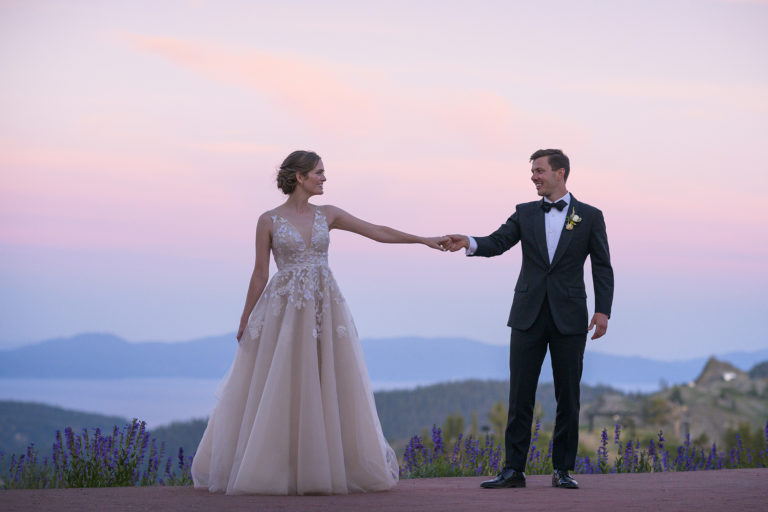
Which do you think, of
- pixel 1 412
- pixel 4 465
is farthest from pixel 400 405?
pixel 4 465

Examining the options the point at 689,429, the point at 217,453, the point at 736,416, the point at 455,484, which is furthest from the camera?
the point at 736,416

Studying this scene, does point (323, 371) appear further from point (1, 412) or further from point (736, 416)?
point (1, 412)

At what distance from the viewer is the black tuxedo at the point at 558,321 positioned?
24.2 feet

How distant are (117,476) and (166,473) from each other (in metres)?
0.59

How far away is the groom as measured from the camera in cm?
737

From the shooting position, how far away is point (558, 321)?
731 centimetres


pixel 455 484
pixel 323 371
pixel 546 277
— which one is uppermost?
pixel 546 277

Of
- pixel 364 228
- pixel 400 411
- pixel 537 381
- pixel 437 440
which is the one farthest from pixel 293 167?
pixel 400 411

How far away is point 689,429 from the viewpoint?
2188cm

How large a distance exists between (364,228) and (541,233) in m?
1.49

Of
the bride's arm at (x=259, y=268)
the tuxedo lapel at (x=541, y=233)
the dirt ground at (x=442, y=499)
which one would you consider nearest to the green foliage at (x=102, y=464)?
the dirt ground at (x=442, y=499)

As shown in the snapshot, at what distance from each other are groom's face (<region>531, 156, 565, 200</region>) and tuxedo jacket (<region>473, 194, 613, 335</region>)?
0.15 m

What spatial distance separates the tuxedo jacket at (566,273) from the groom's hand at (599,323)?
53 millimetres

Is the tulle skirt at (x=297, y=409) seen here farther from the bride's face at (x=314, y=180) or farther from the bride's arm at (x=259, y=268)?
the bride's face at (x=314, y=180)
